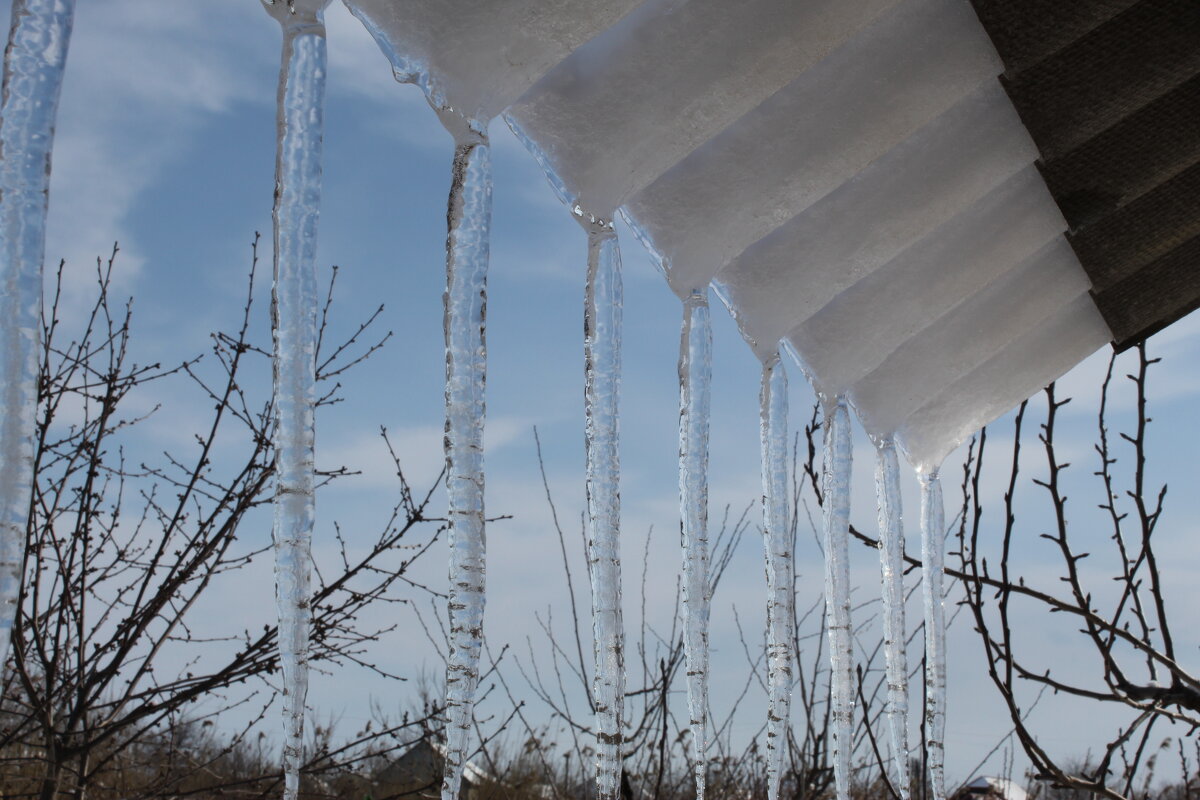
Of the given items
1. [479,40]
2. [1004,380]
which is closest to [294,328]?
[479,40]

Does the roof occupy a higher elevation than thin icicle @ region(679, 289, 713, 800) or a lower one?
higher

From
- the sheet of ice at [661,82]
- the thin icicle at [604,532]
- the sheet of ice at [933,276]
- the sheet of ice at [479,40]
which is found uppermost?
the sheet of ice at [933,276]

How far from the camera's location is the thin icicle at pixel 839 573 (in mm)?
2408

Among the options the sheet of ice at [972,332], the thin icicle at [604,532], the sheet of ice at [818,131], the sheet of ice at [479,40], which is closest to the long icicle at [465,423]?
the sheet of ice at [479,40]

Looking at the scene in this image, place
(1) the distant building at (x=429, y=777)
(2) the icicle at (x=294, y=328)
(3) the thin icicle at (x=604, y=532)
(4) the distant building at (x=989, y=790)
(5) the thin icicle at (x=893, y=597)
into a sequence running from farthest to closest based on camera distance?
(4) the distant building at (x=989, y=790) → (1) the distant building at (x=429, y=777) → (5) the thin icicle at (x=893, y=597) → (3) the thin icicle at (x=604, y=532) → (2) the icicle at (x=294, y=328)

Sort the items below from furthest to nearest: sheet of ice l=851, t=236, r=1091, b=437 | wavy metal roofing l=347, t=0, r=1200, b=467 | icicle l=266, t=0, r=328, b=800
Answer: sheet of ice l=851, t=236, r=1091, b=437
wavy metal roofing l=347, t=0, r=1200, b=467
icicle l=266, t=0, r=328, b=800

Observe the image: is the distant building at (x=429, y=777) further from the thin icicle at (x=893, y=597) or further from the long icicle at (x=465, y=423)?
the long icicle at (x=465, y=423)

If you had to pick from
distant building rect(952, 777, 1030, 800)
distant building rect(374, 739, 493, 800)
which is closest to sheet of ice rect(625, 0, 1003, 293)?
distant building rect(374, 739, 493, 800)

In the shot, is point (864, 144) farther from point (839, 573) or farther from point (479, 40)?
point (839, 573)

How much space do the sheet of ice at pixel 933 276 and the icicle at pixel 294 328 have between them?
1.26 m

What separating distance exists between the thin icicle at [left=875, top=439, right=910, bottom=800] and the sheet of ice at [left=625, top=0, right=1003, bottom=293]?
1.15 meters

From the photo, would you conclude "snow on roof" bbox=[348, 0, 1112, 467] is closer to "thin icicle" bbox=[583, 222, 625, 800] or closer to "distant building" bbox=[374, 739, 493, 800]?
"thin icicle" bbox=[583, 222, 625, 800]

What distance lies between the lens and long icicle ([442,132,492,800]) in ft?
4.21

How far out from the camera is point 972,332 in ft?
8.07
